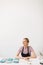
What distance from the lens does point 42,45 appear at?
164 inches

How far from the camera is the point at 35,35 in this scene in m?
4.17

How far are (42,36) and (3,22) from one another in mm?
1198

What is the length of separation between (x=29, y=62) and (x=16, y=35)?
5.50ft

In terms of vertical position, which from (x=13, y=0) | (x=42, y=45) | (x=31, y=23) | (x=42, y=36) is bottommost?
(x=42, y=45)

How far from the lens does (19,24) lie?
421 cm

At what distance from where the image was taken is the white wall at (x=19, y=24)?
416 centimetres

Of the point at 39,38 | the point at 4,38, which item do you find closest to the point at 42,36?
the point at 39,38

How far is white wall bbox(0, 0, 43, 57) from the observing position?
13.7 feet

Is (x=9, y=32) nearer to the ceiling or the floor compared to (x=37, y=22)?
nearer to the floor

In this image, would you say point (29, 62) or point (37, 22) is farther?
point (37, 22)

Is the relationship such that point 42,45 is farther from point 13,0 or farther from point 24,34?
point 13,0

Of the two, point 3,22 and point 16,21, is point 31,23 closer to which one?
point 16,21

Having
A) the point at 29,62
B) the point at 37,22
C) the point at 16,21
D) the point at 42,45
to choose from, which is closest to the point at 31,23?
the point at 37,22

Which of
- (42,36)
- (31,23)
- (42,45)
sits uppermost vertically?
(31,23)
